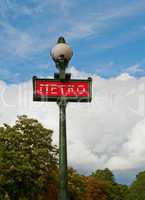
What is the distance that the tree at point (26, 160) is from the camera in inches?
2172

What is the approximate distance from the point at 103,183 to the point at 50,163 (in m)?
66.2

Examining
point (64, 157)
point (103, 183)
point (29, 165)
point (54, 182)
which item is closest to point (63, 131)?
point (64, 157)

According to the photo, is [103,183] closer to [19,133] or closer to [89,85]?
[19,133]

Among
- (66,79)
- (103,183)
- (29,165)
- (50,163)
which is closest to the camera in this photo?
(66,79)

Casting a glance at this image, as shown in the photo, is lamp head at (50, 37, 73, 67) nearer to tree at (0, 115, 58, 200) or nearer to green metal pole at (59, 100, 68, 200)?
green metal pole at (59, 100, 68, 200)

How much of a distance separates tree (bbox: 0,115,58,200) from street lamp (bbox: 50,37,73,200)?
42896 mm

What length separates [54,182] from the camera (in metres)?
62.7

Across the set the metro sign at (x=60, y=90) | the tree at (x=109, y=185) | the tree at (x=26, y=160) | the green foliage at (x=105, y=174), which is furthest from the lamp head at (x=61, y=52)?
the green foliage at (x=105, y=174)

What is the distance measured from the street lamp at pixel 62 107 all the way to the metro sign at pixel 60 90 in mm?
146

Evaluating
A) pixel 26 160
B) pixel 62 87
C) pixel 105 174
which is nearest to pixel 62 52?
pixel 62 87

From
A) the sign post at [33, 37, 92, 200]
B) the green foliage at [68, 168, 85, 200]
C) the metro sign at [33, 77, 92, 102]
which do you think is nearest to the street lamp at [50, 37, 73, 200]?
the sign post at [33, 37, 92, 200]

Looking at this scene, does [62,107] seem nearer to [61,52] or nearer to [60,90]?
[60,90]

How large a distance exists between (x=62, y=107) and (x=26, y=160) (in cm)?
4386

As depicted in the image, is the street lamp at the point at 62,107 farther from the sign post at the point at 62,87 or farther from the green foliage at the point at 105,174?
the green foliage at the point at 105,174
